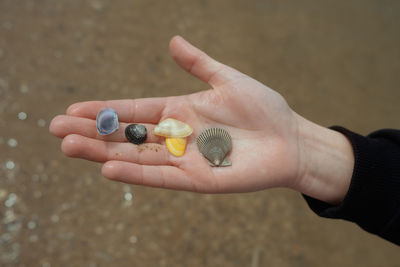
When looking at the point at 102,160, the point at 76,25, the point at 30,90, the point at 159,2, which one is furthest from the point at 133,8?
the point at 102,160

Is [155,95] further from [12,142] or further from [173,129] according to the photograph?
[173,129]

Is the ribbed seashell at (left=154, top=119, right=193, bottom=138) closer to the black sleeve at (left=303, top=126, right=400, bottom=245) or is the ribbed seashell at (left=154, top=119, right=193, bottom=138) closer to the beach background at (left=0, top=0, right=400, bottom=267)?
the black sleeve at (left=303, top=126, right=400, bottom=245)

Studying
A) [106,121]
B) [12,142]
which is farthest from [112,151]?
[12,142]

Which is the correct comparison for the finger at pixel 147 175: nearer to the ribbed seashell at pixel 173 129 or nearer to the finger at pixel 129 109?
the ribbed seashell at pixel 173 129

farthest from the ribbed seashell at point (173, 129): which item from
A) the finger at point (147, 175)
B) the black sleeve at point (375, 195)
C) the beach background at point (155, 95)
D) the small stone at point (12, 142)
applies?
the small stone at point (12, 142)

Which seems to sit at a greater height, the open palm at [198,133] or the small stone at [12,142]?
the open palm at [198,133]

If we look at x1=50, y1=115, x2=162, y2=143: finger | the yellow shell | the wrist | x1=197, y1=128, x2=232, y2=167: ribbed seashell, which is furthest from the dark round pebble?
the wrist
